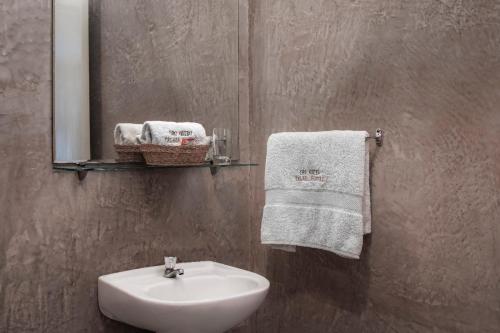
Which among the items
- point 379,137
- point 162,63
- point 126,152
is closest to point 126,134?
point 126,152

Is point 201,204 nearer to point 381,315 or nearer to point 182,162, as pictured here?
point 182,162

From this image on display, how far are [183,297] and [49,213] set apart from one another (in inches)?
21.0

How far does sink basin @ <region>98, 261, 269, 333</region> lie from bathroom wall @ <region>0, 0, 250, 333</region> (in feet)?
0.25

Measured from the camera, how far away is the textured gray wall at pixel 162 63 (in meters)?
1.65

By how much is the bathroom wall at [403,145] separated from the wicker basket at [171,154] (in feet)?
1.45

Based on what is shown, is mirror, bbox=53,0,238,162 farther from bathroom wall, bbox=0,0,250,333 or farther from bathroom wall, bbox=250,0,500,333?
bathroom wall, bbox=250,0,500,333

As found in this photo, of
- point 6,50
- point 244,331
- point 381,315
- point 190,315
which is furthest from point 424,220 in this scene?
point 6,50

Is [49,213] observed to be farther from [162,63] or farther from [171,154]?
[162,63]

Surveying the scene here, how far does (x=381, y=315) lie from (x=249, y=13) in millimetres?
1321

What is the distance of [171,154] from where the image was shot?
5.34 ft

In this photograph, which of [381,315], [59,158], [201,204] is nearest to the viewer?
[59,158]

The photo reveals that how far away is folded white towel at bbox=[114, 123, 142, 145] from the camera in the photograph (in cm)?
165

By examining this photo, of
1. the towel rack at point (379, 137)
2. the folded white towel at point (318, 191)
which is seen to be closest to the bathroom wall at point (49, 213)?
the folded white towel at point (318, 191)

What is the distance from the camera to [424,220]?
1550mm
